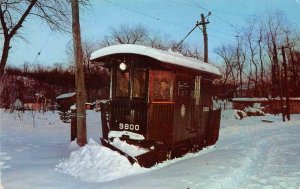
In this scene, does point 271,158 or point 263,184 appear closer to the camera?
point 263,184

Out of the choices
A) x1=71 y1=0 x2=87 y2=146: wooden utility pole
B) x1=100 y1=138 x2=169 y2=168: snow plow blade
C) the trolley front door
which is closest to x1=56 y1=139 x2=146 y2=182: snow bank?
x1=100 y1=138 x2=169 y2=168: snow plow blade

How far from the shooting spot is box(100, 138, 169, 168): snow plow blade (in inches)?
392

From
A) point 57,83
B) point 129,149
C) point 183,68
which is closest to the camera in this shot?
point 129,149

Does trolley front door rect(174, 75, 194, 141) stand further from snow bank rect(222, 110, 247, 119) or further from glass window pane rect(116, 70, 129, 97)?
snow bank rect(222, 110, 247, 119)

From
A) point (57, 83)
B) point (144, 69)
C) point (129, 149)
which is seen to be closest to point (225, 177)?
point (129, 149)

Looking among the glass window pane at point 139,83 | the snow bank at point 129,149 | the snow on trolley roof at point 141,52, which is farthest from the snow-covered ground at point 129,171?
the snow on trolley roof at point 141,52

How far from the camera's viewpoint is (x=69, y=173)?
9305 mm

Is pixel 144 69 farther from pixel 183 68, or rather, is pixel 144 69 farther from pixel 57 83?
pixel 57 83

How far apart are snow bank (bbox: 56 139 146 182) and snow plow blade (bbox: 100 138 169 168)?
0.55 feet

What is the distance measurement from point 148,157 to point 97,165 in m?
1.43

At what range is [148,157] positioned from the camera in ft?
34.3

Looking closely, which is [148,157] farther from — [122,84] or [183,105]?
[183,105]

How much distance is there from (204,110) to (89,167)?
21.0ft

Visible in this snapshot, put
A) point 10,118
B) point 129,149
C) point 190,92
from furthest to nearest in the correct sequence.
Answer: point 10,118
point 190,92
point 129,149
